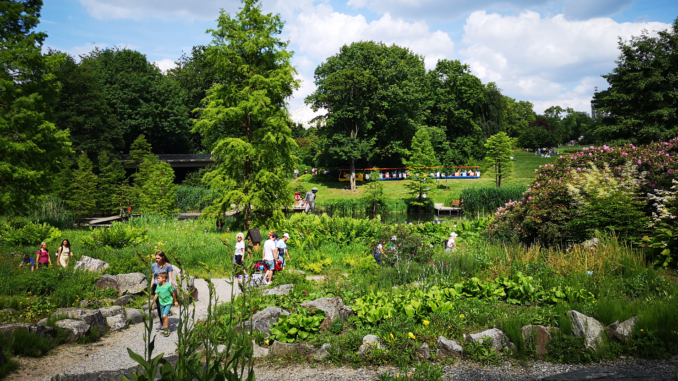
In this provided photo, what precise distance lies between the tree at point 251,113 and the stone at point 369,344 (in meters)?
10.9

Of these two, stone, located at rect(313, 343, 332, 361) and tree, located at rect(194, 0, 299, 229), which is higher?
tree, located at rect(194, 0, 299, 229)

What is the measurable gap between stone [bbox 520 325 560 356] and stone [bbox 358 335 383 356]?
197 centimetres

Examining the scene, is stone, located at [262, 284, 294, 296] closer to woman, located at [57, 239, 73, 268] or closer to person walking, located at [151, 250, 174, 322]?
person walking, located at [151, 250, 174, 322]

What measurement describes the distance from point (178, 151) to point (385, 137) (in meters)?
25.2

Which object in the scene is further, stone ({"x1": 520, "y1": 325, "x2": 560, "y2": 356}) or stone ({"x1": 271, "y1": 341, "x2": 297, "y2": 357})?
stone ({"x1": 271, "y1": 341, "x2": 297, "y2": 357})

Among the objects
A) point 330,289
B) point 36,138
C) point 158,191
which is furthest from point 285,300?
point 158,191

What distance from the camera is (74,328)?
21.2 feet

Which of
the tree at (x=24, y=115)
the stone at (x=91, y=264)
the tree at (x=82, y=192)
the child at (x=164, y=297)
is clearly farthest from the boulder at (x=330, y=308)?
the tree at (x=82, y=192)

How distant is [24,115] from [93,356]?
12.9m

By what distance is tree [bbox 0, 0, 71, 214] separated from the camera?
14750 mm

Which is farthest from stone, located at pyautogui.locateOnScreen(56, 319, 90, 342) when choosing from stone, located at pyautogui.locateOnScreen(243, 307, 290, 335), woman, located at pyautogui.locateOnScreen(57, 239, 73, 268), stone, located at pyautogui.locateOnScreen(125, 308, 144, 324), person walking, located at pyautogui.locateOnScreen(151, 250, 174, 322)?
woman, located at pyautogui.locateOnScreen(57, 239, 73, 268)

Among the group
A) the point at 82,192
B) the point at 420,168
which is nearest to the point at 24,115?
the point at 82,192

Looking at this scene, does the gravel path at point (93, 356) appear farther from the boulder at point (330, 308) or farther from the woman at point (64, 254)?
the woman at point (64, 254)

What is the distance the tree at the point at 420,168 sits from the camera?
33.4 m
